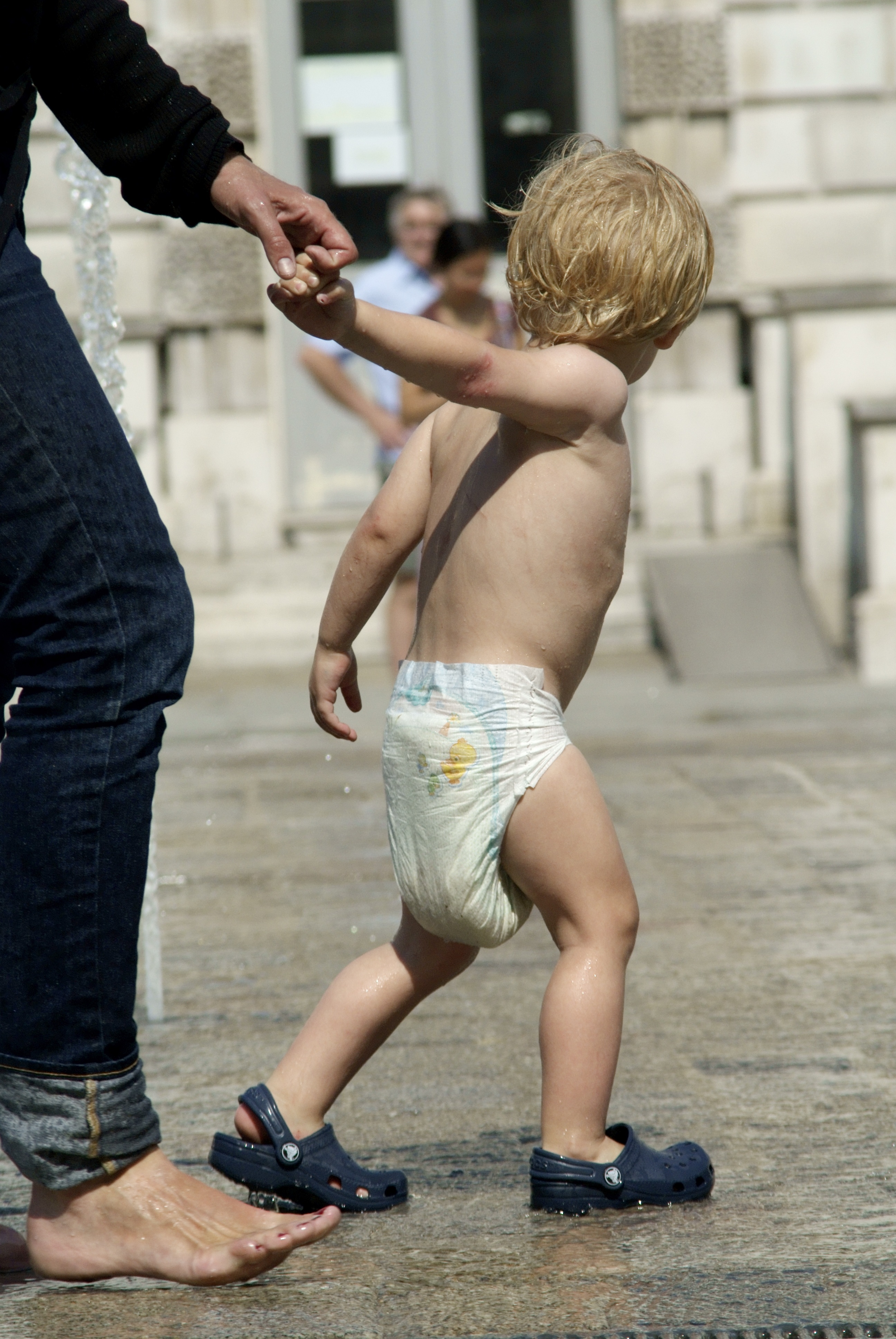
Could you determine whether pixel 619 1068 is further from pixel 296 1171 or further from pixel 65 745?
pixel 65 745

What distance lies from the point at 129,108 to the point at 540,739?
0.94 meters

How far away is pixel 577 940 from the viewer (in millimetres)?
2256

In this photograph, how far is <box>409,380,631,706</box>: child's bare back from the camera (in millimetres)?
2266

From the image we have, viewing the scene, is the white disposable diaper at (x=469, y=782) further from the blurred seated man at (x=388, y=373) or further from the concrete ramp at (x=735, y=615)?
the concrete ramp at (x=735, y=615)

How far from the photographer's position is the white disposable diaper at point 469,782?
2242mm

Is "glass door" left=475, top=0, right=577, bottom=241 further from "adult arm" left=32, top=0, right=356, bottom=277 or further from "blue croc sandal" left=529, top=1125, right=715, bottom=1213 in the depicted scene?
"blue croc sandal" left=529, top=1125, right=715, bottom=1213

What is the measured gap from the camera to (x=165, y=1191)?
1.92 metres

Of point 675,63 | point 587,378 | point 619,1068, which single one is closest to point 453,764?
point 587,378

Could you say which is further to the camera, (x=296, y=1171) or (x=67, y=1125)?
(x=296, y=1171)

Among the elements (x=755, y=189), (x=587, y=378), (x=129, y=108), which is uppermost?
(x=129, y=108)

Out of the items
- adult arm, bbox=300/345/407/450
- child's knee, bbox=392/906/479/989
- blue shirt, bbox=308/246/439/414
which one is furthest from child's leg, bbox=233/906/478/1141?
blue shirt, bbox=308/246/439/414

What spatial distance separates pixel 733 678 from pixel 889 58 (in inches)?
138

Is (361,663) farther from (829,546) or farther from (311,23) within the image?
(311,23)

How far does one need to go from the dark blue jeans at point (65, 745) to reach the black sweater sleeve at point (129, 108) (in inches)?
6.5
